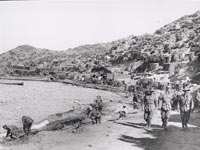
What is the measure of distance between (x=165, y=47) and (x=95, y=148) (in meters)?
62.0

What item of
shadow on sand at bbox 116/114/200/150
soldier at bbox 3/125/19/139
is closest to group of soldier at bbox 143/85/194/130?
shadow on sand at bbox 116/114/200/150

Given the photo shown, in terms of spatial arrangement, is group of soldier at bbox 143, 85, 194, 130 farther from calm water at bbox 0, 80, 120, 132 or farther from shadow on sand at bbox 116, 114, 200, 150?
calm water at bbox 0, 80, 120, 132

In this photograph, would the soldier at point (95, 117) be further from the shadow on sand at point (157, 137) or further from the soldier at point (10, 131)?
the soldier at point (10, 131)

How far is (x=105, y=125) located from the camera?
13680mm

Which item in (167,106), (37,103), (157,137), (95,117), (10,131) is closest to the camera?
(157,137)

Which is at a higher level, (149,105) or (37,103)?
(149,105)

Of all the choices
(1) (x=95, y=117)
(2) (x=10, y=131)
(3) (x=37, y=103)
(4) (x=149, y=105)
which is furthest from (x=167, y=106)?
(3) (x=37, y=103)

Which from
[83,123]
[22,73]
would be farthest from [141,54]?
[83,123]

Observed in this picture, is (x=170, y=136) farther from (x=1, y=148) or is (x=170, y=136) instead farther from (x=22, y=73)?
(x=22, y=73)

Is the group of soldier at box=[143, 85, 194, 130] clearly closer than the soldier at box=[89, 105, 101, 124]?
Yes

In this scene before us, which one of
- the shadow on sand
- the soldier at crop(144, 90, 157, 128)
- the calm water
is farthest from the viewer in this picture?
the calm water

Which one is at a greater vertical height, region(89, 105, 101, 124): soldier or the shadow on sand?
region(89, 105, 101, 124): soldier

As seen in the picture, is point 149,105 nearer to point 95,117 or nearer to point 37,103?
point 95,117

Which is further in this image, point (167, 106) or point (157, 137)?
point (167, 106)
